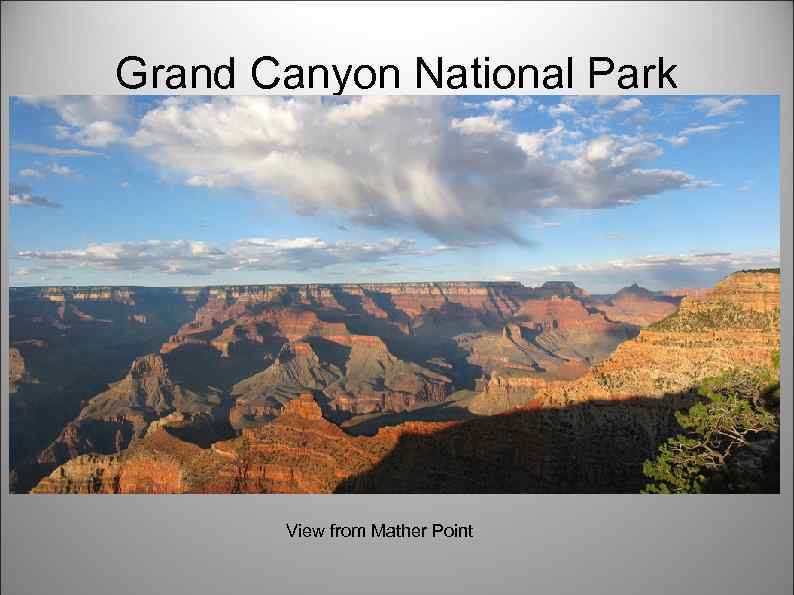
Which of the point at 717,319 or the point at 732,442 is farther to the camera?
the point at 717,319

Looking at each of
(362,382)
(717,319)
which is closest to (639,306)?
(362,382)

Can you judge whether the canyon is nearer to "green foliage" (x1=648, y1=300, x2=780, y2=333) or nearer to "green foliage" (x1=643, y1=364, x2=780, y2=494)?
"green foliage" (x1=648, y1=300, x2=780, y2=333)

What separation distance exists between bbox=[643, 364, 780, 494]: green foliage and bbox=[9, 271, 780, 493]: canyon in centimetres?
827

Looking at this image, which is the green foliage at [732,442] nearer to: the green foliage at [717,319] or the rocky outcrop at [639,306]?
the green foliage at [717,319]

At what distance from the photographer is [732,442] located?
12656mm

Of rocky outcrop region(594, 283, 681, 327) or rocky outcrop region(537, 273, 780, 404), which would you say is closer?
rocky outcrop region(537, 273, 780, 404)

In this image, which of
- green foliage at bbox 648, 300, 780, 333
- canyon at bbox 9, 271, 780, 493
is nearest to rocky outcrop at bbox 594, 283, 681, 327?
canyon at bbox 9, 271, 780, 493

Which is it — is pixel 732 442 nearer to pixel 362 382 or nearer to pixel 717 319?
pixel 717 319

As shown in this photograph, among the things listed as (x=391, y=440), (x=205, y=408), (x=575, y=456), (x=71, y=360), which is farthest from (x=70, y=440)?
(x=575, y=456)

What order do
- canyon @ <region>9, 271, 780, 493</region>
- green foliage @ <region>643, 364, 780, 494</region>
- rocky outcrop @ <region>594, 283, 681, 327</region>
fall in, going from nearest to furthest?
green foliage @ <region>643, 364, 780, 494</region> → canyon @ <region>9, 271, 780, 493</region> → rocky outcrop @ <region>594, 283, 681, 327</region>

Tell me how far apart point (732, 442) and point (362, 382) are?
10970 cm

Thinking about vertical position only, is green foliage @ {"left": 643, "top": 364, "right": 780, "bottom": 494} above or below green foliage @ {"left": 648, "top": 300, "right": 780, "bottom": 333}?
below

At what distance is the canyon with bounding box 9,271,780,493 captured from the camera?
1042 inches

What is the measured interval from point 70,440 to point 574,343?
4422 inches
